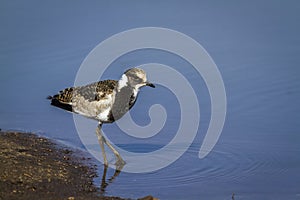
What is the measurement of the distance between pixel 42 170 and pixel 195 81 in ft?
15.7

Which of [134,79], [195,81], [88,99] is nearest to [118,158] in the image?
[88,99]

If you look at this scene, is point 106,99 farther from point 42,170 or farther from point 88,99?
point 42,170

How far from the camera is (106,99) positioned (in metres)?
9.72

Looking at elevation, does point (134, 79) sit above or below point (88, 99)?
above

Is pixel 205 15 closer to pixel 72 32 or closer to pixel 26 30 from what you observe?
pixel 72 32

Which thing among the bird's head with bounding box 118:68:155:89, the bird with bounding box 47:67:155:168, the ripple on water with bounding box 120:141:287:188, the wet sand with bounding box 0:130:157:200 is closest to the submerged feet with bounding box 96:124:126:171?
the bird with bounding box 47:67:155:168

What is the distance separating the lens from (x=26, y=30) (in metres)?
14.4

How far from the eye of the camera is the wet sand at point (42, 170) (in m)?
7.36

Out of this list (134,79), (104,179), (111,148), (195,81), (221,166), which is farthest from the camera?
(195,81)

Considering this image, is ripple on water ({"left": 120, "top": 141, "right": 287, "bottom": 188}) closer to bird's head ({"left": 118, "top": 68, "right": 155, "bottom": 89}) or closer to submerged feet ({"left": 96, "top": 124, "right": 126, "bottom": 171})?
submerged feet ({"left": 96, "top": 124, "right": 126, "bottom": 171})


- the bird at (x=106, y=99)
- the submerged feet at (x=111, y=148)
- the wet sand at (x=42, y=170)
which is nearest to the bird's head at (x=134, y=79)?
the bird at (x=106, y=99)

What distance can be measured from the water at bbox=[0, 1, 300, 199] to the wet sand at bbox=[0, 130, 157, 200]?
368 millimetres

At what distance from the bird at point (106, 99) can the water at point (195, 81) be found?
0.62 metres

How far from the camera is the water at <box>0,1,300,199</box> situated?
8.80m
